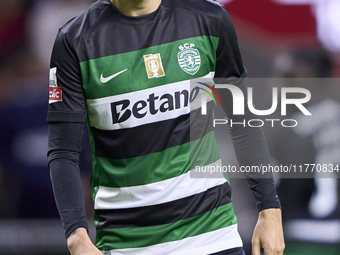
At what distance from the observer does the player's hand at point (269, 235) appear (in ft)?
5.35

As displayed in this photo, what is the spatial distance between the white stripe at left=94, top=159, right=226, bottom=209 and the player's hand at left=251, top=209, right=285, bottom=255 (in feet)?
0.74

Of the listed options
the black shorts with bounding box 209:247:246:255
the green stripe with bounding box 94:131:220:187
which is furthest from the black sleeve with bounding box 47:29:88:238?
the black shorts with bounding box 209:247:246:255

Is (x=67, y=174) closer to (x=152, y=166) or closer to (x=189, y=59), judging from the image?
(x=152, y=166)

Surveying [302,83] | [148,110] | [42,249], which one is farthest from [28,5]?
[148,110]

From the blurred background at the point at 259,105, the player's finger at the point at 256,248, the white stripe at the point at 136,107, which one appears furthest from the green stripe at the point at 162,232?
the blurred background at the point at 259,105

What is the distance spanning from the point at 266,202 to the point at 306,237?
1.80m

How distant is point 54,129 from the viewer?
1611 mm

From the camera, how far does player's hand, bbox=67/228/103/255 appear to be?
1450mm

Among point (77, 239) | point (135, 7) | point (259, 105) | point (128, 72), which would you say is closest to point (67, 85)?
point (128, 72)

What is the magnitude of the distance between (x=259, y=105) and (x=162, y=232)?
1.88 metres

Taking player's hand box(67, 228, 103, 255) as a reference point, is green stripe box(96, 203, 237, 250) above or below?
below

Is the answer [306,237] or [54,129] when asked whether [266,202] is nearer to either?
[54,129]

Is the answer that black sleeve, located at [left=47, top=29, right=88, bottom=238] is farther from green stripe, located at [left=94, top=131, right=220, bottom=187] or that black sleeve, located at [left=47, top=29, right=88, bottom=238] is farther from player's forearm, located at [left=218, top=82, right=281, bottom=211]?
player's forearm, located at [left=218, top=82, right=281, bottom=211]

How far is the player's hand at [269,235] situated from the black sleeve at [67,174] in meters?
0.58
